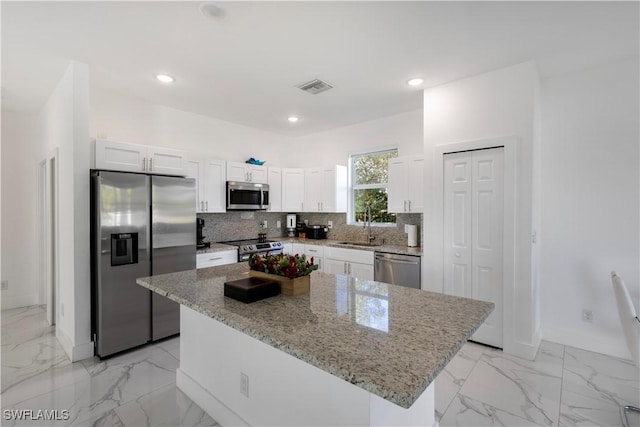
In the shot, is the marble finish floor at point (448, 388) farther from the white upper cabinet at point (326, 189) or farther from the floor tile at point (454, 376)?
the white upper cabinet at point (326, 189)

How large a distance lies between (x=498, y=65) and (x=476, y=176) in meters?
1.06

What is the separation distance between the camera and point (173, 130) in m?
4.22

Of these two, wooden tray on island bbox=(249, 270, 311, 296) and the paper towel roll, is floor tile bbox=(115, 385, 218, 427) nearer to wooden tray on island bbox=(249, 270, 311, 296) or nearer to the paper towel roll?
wooden tray on island bbox=(249, 270, 311, 296)

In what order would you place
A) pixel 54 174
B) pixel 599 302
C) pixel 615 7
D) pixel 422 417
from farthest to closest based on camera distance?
pixel 54 174
pixel 599 302
pixel 615 7
pixel 422 417

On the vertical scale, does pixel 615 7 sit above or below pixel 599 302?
above

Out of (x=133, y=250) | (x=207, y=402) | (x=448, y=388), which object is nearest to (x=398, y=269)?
(x=448, y=388)

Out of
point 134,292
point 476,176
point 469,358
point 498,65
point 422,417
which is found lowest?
point 469,358

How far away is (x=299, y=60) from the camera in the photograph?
2797 mm

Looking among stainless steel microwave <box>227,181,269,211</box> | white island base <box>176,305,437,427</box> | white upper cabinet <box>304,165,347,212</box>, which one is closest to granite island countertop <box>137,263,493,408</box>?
white island base <box>176,305,437,427</box>

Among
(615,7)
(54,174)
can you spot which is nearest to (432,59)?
(615,7)

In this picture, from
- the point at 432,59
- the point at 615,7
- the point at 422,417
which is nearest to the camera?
the point at 422,417

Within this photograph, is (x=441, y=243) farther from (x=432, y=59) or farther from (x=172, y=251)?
(x=172, y=251)

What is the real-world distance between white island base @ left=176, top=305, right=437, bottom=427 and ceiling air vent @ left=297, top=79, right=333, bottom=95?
2.55 meters

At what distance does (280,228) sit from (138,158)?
2831mm
